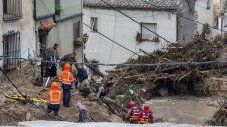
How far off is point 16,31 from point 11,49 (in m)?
0.72

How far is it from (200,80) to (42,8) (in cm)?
719

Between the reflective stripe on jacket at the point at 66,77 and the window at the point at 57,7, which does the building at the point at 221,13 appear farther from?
the reflective stripe on jacket at the point at 66,77

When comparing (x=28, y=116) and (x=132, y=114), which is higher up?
(x=28, y=116)

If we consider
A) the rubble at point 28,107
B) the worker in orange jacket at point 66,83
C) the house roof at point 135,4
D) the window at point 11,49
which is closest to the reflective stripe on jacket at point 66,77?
the worker in orange jacket at point 66,83

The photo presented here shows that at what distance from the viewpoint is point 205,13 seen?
40.0 m

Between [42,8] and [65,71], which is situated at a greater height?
[42,8]

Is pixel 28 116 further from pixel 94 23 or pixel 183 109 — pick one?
pixel 94 23

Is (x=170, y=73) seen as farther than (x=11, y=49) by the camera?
Yes

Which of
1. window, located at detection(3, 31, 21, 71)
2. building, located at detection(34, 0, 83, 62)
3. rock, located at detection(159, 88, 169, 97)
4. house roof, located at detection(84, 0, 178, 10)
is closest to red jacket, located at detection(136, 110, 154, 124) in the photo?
rock, located at detection(159, 88, 169, 97)

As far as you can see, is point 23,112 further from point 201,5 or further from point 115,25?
point 201,5

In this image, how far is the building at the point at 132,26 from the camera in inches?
1335

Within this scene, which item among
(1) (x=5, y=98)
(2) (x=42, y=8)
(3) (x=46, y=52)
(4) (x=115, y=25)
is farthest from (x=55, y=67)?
(4) (x=115, y=25)

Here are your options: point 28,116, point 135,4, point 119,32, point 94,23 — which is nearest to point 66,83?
point 28,116

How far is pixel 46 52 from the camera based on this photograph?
2450 centimetres
